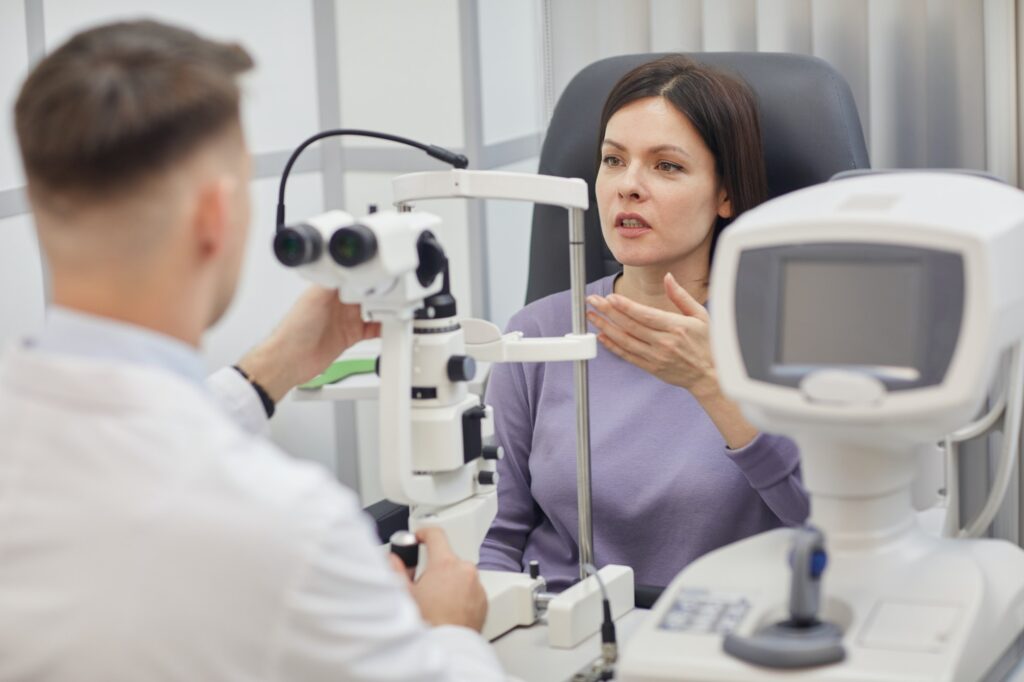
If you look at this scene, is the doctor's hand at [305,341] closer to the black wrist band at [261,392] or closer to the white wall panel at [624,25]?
the black wrist band at [261,392]

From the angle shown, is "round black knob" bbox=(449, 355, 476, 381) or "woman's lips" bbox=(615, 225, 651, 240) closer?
"round black knob" bbox=(449, 355, 476, 381)

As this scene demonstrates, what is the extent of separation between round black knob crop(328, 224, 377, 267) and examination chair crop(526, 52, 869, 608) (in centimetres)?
91

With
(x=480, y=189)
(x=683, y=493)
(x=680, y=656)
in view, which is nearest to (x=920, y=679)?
(x=680, y=656)

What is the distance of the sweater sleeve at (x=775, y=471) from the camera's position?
1.50m

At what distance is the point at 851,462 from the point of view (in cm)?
108

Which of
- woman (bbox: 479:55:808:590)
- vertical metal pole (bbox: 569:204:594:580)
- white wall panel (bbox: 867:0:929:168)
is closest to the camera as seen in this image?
vertical metal pole (bbox: 569:204:594:580)

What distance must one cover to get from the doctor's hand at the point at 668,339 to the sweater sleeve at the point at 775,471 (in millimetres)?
85

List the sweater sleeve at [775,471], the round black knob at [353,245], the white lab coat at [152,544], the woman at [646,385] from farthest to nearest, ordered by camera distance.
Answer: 1. the woman at [646,385]
2. the sweater sleeve at [775,471]
3. the round black knob at [353,245]
4. the white lab coat at [152,544]

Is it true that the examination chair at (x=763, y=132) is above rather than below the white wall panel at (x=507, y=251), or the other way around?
above

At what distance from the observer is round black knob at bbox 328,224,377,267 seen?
3.70 feet

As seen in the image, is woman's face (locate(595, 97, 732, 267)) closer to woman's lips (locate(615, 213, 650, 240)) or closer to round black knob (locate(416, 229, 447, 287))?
woman's lips (locate(615, 213, 650, 240))

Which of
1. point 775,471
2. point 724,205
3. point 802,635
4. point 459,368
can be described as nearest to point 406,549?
point 459,368

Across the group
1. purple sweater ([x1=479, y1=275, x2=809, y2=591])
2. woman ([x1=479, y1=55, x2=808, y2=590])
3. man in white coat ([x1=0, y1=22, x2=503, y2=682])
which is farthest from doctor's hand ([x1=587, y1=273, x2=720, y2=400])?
man in white coat ([x1=0, y1=22, x2=503, y2=682])

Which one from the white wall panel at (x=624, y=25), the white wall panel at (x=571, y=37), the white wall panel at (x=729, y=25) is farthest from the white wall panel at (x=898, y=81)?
the white wall panel at (x=571, y=37)
